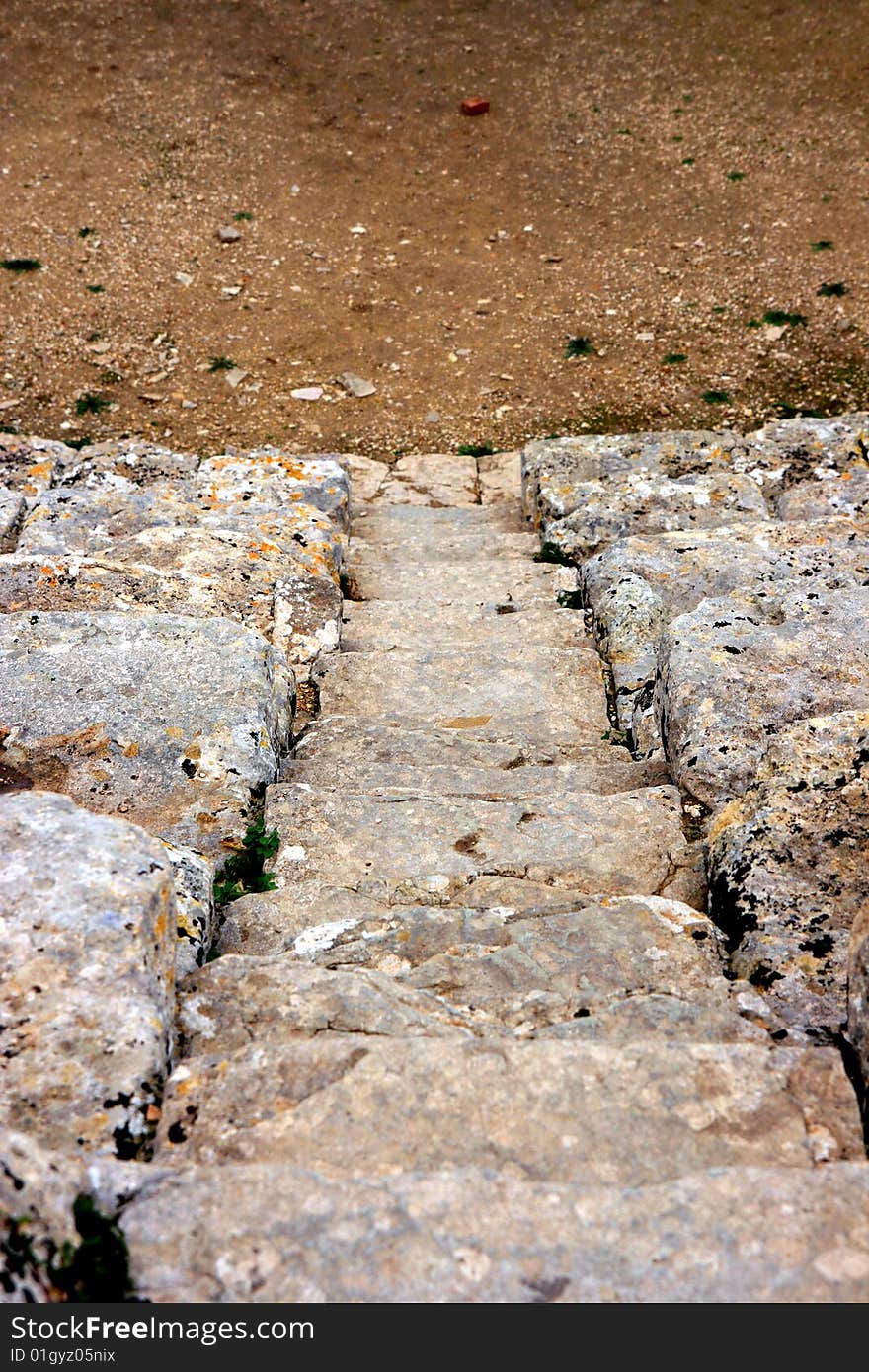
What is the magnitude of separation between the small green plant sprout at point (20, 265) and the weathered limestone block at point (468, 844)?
9041 millimetres

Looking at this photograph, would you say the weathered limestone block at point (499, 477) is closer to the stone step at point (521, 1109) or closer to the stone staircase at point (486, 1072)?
the stone staircase at point (486, 1072)

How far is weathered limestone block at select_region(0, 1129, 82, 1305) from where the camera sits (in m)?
1.99

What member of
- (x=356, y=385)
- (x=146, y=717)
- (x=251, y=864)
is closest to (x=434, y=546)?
(x=356, y=385)

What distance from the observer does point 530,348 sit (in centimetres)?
1017

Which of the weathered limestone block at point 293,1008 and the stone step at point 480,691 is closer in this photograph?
the weathered limestone block at point 293,1008

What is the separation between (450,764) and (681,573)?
75.7 inches

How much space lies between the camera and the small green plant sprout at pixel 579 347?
32.9 ft

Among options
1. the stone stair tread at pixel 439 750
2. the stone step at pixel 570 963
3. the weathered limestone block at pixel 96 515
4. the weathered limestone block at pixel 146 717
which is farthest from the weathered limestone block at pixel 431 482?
the stone step at pixel 570 963

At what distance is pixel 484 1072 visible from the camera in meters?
2.46

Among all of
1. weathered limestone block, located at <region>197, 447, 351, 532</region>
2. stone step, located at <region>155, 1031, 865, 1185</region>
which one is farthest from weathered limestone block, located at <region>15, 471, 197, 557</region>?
stone step, located at <region>155, 1031, 865, 1185</region>

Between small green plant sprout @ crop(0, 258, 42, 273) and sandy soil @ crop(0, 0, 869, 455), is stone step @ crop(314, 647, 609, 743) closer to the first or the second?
sandy soil @ crop(0, 0, 869, 455)

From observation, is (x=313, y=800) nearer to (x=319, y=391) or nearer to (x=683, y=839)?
(x=683, y=839)

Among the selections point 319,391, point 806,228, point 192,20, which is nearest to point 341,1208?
point 319,391

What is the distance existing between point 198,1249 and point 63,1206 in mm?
288
